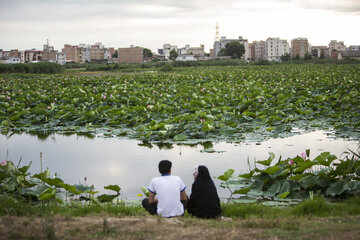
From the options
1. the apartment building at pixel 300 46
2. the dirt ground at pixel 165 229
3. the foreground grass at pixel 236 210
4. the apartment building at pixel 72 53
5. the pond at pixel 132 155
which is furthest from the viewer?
the apartment building at pixel 72 53

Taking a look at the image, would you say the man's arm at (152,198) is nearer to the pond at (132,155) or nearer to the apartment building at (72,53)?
the pond at (132,155)

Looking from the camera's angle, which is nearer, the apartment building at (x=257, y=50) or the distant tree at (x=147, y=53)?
Result: the distant tree at (x=147, y=53)

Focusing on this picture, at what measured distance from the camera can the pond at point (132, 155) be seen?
5.92 m

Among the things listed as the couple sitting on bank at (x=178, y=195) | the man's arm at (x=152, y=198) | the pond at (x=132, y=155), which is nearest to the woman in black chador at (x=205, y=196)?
the couple sitting on bank at (x=178, y=195)

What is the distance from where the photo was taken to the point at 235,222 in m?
3.44

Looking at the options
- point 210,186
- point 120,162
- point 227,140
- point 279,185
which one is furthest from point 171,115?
point 210,186

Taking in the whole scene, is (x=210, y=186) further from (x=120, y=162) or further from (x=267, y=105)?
(x=267, y=105)

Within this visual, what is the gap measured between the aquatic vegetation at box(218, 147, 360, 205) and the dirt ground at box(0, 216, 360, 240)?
84 centimetres

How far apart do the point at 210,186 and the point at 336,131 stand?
5.20m

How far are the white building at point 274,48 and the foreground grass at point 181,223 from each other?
120726 millimetres

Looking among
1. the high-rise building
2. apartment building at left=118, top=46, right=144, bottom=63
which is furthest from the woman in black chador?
the high-rise building

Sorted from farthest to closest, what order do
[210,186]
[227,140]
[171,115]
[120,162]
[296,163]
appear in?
[171,115]
[227,140]
[120,162]
[296,163]
[210,186]

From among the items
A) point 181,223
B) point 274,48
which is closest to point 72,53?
point 274,48

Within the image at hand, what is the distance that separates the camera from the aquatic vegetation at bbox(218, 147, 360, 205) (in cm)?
430
